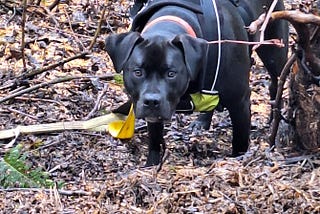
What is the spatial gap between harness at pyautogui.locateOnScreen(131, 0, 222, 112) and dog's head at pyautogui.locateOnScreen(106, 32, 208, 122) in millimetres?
84

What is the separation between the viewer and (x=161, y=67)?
451cm

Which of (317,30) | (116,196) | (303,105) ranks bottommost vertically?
(116,196)

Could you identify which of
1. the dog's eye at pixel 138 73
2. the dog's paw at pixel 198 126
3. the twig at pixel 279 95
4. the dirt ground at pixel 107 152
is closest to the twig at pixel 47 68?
the dirt ground at pixel 107 152

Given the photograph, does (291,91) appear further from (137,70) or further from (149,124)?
(149,124)

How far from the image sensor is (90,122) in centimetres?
538

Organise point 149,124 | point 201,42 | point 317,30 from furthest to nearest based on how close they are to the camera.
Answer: point 149,124, point 201,42, point 317,30

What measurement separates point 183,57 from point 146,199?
1.39 meters

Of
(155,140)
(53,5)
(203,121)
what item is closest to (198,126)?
(203,121)

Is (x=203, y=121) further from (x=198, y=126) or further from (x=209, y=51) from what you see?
(x=209, y=51)

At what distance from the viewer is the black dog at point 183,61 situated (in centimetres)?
450

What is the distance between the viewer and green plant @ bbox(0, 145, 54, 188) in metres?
3.95

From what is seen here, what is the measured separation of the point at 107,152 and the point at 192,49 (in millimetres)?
996

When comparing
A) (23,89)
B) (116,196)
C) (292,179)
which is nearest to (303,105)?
(292,179)

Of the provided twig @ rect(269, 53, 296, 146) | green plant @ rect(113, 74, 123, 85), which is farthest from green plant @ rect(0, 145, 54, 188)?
green plant @ rect(113, 74, 123, 85)
